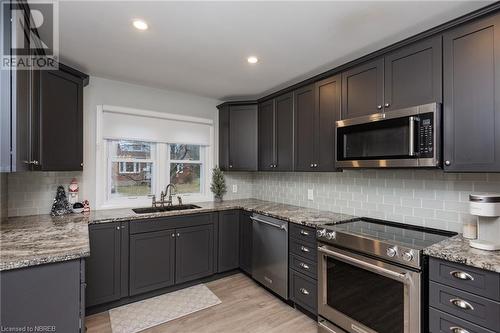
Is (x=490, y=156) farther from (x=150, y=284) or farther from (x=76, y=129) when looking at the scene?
(x=76, y=129)

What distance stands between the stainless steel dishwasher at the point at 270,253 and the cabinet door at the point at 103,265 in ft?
4.96

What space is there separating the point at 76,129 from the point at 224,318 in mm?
2440

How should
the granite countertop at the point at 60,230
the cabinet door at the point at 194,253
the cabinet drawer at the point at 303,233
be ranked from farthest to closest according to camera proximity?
the cabinet door at the point at 194,253, the cabinet drawer at the point at 303,233, the granite countertop at the point at 60,230

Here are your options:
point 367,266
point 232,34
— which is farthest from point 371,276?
point 232,34

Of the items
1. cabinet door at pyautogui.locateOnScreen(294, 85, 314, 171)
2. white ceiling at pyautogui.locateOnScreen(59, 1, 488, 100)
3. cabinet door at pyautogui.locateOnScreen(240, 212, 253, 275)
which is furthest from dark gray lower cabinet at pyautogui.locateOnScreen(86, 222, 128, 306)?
cabinet door at pyautogui.locateOnScreen(294, 85, 314, 171)

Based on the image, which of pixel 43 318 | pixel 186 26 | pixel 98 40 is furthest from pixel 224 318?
pixel 98 40

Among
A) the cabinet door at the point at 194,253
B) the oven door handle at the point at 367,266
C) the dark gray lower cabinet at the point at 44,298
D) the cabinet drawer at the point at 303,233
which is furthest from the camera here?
the cabinet door at the point at 194,253

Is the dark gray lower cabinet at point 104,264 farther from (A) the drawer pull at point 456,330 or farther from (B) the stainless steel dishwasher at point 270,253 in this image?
(A) the drawer pull at point 456,330

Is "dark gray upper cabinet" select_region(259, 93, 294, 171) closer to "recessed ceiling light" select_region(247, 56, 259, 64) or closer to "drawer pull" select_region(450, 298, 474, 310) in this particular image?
"recessed ceiling light" select_region(247, 56, 259, 64)

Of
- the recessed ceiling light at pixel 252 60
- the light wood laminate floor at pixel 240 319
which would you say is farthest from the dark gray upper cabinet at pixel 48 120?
the recessed ceiling light at pixel 252 60

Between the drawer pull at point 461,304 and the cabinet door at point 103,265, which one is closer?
the drawer pull at point 461,304

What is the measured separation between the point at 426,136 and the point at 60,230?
114 inches

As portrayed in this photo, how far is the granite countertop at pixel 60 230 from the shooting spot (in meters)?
1.45

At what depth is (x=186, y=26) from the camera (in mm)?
1938
